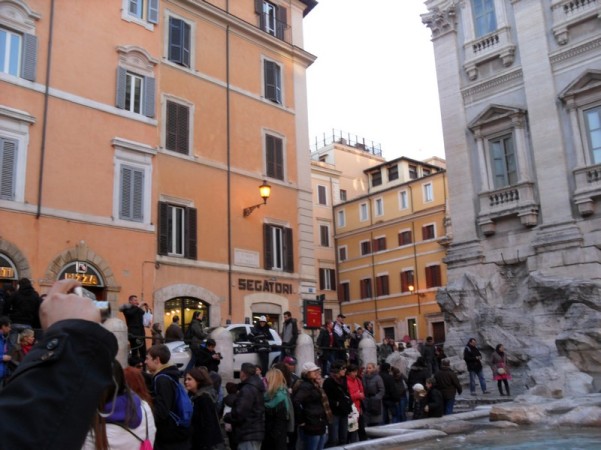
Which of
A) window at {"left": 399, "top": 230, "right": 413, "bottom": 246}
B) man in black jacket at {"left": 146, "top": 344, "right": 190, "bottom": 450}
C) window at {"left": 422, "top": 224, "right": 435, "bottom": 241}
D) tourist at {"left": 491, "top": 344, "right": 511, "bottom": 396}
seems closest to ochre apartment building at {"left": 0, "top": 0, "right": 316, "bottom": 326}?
tourist at {"left": 491, "top": 344, "right": 511, "bottom": 396}

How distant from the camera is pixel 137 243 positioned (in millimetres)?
20078

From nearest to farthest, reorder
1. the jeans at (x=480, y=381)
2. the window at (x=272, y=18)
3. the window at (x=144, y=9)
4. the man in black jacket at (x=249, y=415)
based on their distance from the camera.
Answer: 1. the man in black jacket at (x=249, y=415)
2. the jeans at (x=480, y=381)
3. the window at (x=144, y=9)
4. the window at (x=272, y=18)

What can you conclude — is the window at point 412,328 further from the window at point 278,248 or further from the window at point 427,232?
the window at point 278,248

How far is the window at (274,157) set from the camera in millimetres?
25469

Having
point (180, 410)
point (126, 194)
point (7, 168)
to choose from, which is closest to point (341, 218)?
point (126, 194)

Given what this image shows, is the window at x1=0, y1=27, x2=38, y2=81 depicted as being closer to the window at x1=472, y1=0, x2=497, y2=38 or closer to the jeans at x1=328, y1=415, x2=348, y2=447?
the jeans at x1=328, y1=415, x2=348, y2=447

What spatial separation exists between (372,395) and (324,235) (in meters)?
42.6

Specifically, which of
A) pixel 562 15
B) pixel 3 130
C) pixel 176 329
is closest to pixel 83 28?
pixel 3 130

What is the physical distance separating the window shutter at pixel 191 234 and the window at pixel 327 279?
32164 millimetres

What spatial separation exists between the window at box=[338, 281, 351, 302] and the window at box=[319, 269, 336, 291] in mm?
913

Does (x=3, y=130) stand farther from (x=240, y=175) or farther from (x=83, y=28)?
(x=240, y=175)

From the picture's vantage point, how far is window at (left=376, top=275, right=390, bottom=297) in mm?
50969

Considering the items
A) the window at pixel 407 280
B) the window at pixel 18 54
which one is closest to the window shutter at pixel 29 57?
the window at pixel 18 54

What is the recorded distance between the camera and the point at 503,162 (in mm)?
22703
